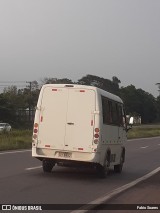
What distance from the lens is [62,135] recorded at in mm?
14961

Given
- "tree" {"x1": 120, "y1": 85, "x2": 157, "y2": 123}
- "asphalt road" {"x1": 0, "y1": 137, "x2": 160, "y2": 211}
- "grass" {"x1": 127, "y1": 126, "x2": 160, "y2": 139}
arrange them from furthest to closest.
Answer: "tree" {"x1": 120, "y1": 85, "x2": 157, "y2": 123}, "grass" {"x1": 127, "y1": 126, "x2": 160, "y2": 139}, "asphalt road" {"x1": 0, "y1": 137, "x2": 160, "y2": 211}

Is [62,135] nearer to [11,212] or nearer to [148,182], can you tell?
[148,182]

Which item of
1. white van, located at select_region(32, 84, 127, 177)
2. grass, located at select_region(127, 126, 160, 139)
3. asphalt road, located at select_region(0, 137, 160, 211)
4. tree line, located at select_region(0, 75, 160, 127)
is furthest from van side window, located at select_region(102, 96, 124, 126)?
tree line, located at select_region(0, 75, 160, 127)

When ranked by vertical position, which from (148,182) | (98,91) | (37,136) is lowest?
(148,182)

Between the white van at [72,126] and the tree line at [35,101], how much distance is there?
167 feet

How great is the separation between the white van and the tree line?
5102 cm

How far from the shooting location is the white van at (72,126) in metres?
14.7

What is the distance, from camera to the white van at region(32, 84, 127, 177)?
48.3 ft

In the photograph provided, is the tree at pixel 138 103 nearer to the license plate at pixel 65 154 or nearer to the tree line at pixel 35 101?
the tree line at pixel 35 101

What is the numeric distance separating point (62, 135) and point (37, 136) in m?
0.75

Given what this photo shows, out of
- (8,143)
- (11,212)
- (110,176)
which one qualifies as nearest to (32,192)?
(11,212)

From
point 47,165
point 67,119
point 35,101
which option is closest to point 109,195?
point 67,119

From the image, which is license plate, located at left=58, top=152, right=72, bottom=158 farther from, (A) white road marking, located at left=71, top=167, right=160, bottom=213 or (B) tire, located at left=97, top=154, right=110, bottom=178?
(A) white road marking, located at left=71, top=167, right=160, bottom=213

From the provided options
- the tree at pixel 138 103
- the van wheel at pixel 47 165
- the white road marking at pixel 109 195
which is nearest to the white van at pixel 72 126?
the van wheel at pixel 47 165
